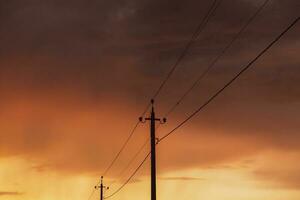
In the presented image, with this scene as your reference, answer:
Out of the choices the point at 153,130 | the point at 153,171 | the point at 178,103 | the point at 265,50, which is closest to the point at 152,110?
the point at 153,130

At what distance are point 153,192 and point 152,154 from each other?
8.11 ft

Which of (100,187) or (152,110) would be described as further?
(100,187)

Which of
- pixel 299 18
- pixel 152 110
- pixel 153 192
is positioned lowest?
pixel 153 192

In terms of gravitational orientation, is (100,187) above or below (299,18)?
Result: above

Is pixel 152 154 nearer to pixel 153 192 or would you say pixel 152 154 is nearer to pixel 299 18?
pixel 153 192

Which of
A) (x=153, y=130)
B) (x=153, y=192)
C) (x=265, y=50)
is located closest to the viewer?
(x=265, y=50)

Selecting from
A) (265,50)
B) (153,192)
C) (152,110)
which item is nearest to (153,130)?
(152,110)

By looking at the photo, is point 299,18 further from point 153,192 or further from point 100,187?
point 100,187

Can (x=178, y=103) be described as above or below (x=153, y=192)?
above

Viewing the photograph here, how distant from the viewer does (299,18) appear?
696 inches

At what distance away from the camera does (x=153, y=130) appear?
3809cm

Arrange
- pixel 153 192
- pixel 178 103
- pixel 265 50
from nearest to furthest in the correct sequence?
pixel 265 50 < pixel 178 103 < pixel 153 192

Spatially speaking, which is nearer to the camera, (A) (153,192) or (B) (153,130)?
(A) (153,192)

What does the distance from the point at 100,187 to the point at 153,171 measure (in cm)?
4574
